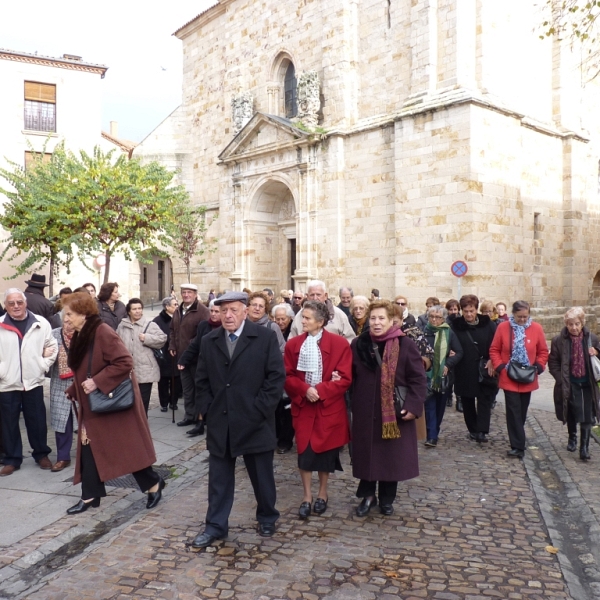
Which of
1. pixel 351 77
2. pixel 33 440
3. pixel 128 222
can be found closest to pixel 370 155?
pixel 351 77

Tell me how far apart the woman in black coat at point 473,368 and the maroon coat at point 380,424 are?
2.92 m

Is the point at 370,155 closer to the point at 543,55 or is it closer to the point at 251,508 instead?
the point at 543,55

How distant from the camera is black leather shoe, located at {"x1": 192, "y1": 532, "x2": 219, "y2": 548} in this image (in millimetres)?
4438

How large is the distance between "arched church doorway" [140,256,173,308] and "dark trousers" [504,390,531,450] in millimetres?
33968

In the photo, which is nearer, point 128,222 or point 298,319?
point 298,319

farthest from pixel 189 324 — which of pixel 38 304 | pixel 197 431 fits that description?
pixel 38 304

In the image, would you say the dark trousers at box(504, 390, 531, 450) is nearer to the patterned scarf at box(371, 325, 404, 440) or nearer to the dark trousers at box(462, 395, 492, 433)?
Answer: the dark trousers at box(462, 395, 492, 433)

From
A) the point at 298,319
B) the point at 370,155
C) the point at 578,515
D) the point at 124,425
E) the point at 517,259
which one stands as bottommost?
the point at 578,515

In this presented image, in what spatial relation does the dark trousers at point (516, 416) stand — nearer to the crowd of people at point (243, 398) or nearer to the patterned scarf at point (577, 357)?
the patterned scarf at point (577, 357)

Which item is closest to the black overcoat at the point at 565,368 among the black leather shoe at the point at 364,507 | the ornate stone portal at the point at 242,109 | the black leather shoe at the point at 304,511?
the black leather shoe at the point at 364,507

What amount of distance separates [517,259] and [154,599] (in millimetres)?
15582

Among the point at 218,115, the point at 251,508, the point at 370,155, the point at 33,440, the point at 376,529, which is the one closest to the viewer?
the point at 376,529

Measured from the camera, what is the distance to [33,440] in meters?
6.49

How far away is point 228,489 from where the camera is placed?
461 cm
